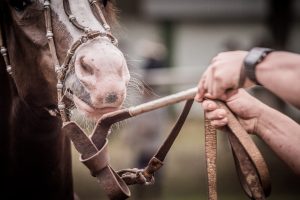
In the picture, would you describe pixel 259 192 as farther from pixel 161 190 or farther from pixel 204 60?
pixel 204 60

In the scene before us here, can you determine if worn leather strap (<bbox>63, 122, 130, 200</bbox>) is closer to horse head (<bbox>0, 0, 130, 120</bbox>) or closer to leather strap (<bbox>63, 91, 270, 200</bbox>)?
leather strap (<bbox>63, 91, 270, 200</bbox>)

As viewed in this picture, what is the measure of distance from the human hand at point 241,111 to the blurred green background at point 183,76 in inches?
28.9

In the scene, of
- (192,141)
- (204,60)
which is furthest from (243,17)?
(192,141)

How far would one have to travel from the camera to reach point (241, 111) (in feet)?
9.57

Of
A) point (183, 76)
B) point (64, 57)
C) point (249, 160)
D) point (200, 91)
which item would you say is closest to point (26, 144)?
point (64, 57)

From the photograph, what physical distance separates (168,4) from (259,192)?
68.1ft

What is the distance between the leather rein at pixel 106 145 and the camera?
2.77m

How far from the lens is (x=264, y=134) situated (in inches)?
114

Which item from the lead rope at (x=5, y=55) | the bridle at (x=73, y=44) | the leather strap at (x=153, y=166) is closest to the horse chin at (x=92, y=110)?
the bridle at (x=73, y=44)

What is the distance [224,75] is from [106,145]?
27.6 inches

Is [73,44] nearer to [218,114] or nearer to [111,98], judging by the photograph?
[111,98]

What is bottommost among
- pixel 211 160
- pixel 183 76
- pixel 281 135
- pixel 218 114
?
pixel 183 76

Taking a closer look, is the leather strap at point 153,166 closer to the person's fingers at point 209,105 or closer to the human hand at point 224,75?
the person's fingers at point 209,105

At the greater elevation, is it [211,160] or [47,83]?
[47,83]
